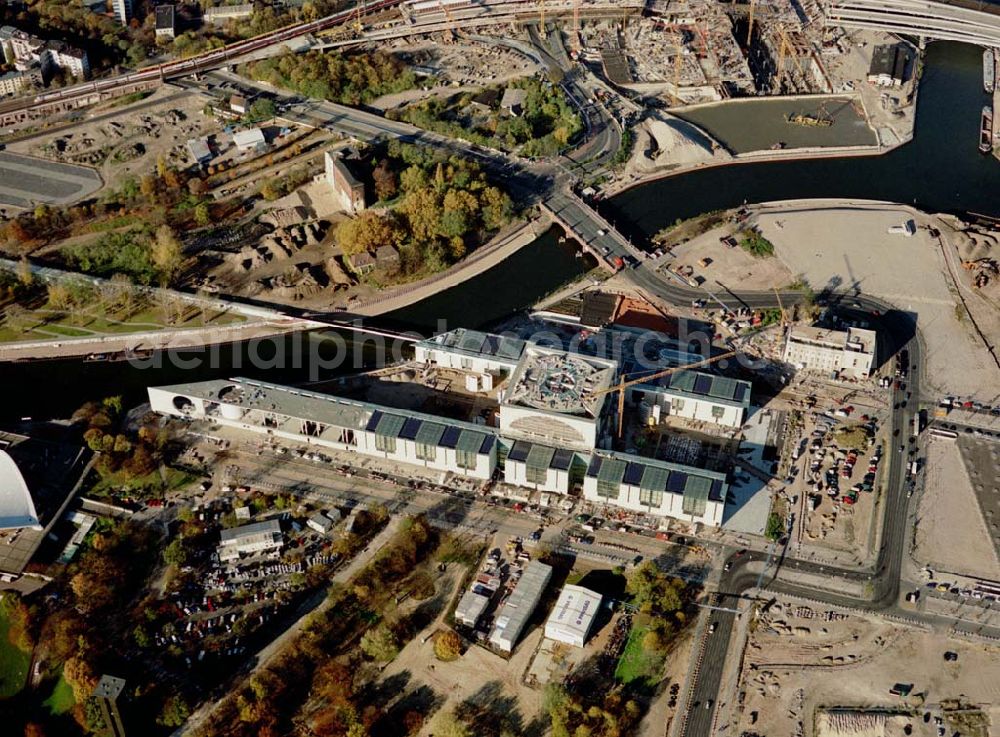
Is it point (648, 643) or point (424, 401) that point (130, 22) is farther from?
point (648, 643)

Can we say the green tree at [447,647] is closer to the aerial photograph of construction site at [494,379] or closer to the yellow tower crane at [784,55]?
the aerial photograph of construction site at [494,379]

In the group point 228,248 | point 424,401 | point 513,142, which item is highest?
point 513,142

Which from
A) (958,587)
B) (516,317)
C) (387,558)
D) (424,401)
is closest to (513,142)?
(516,317)

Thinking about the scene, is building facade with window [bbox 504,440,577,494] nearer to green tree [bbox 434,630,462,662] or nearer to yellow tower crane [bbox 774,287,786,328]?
green tree [bbox 434,630,462,662]

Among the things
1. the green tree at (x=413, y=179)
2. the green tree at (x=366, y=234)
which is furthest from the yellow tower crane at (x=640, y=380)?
the green tree at (x=413, y=179)

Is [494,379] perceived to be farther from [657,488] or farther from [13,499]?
[13,499]

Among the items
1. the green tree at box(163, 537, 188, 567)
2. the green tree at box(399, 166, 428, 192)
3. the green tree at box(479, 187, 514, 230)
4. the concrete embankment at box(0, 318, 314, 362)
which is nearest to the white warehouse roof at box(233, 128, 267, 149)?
the green tree at box(399, 166, 428, 192)

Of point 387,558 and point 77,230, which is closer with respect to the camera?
point 387,558
